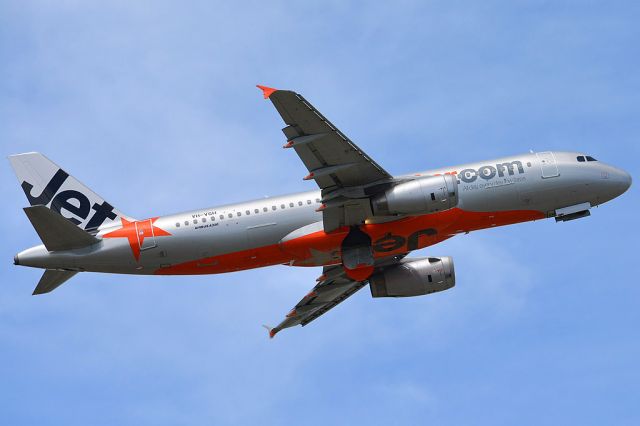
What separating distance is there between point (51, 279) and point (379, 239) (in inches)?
683

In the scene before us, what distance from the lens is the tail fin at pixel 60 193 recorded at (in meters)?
59.1

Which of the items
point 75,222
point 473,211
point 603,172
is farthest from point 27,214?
point 603,172

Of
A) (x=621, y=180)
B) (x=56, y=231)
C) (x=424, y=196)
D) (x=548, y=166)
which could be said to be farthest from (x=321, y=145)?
(x=621, y=180)

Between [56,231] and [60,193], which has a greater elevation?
[60,193]

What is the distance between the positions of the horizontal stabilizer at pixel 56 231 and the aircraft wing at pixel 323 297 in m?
14.9

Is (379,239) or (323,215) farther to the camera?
(379,239)

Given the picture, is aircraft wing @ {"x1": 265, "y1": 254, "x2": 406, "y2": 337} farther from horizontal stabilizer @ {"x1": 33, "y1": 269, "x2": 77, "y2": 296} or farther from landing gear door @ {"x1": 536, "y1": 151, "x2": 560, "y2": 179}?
horizontal stabilizer @ {"x1": 33, "y1": 269, "x2": 77, "y2": 296}

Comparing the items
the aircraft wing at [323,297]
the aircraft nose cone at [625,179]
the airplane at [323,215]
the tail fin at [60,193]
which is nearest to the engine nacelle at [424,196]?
the airplane at [323,215]

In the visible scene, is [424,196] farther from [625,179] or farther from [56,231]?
[56,231]

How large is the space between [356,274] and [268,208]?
6.23 meters

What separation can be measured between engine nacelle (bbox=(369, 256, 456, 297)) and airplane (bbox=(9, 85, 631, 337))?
3.81 m

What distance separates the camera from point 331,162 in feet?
178

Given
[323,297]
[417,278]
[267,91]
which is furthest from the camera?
[323,297]

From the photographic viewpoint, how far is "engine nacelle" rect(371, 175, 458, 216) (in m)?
54.7
